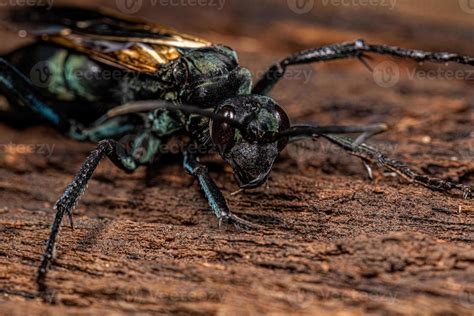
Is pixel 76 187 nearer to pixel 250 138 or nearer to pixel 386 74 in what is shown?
pixel 250 138

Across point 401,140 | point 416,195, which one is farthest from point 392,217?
point 401,140

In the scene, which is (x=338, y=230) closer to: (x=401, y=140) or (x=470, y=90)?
(x=401, y=140)

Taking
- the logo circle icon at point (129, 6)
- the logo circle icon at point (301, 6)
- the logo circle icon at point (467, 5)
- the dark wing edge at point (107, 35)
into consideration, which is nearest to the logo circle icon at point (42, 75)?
the dark wing edge at point (107, 35)

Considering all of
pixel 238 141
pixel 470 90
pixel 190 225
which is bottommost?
pixel 190 225

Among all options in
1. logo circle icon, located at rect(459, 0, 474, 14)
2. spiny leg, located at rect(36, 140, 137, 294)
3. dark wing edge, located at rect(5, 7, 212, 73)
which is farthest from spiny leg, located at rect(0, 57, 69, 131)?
logo circle icon, located at rect(459, 0, 474, 14)

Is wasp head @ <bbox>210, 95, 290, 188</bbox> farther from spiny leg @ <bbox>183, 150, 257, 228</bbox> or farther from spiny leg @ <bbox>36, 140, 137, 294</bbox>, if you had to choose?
spiny leg @ <bbox>36, 140, 137, 294</bbox>
